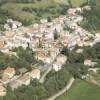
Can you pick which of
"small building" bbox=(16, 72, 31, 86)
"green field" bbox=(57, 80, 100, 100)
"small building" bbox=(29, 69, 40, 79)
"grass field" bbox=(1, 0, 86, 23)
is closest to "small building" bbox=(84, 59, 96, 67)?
"green field" bbox=(57, 80, 100, 100)

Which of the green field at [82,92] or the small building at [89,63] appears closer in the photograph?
the green field at [82,92]

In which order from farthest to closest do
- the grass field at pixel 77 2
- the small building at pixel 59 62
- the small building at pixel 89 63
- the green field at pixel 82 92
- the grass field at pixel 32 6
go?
the grass field at pixel 77 2 → the grass field at pixel 32 6 → the small building at pixel 89 63 → the small building at pixel 59 62 → the green field at pixel 82 92

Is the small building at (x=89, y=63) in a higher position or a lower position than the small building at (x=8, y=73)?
lower

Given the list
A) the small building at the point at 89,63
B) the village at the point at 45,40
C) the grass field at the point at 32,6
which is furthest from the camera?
the grass field at the point at 32,6

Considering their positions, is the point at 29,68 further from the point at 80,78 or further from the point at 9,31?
the point at 9,31

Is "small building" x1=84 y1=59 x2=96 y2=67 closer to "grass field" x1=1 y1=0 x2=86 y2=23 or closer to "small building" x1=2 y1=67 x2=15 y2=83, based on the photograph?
"small building" x1=2 y1=67 x2=15 y2=83

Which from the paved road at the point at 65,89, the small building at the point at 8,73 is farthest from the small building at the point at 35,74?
the paved road at the point at 65,89

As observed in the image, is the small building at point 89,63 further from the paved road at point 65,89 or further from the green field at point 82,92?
the green field at point 82,92
